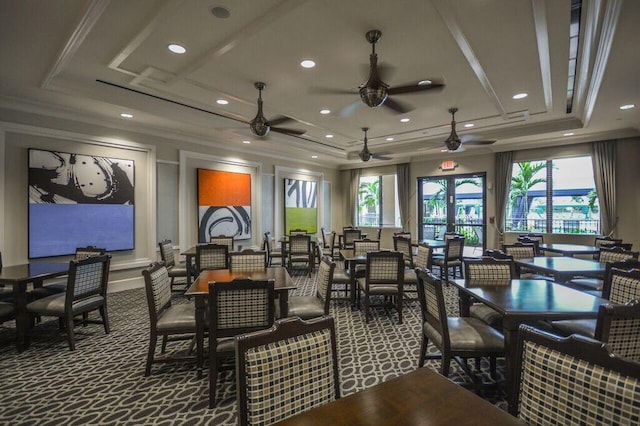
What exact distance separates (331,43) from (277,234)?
630 centimetres

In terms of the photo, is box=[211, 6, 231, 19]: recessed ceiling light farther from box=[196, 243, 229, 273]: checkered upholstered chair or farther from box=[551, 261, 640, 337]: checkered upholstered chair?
box=[551, 261, 640, 337]: checkered upholstered chair

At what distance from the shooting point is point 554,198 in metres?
7.55

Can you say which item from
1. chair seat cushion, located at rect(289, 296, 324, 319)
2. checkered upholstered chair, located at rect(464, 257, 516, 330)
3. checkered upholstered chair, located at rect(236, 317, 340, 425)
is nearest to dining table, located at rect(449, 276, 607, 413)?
checkered upholstered chair, located at rect(464, 257, 516, 330)

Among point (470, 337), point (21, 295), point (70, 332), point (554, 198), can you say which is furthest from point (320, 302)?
point (554, 198)

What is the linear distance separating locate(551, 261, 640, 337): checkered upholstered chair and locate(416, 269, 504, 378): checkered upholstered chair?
0.60 m

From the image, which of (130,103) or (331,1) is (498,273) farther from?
(130,103)

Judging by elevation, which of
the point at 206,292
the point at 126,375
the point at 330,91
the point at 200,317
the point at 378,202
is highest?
the point at 330,91

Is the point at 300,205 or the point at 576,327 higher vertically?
the point at 300,205

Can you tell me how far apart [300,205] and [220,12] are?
7073mm

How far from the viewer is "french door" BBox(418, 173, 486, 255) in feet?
28.3

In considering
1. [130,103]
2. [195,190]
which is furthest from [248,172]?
[130,103]

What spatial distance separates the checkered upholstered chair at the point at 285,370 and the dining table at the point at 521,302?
1066mm

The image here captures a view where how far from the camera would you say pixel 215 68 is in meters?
3.93

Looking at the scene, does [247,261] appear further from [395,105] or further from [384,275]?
[395,105]
